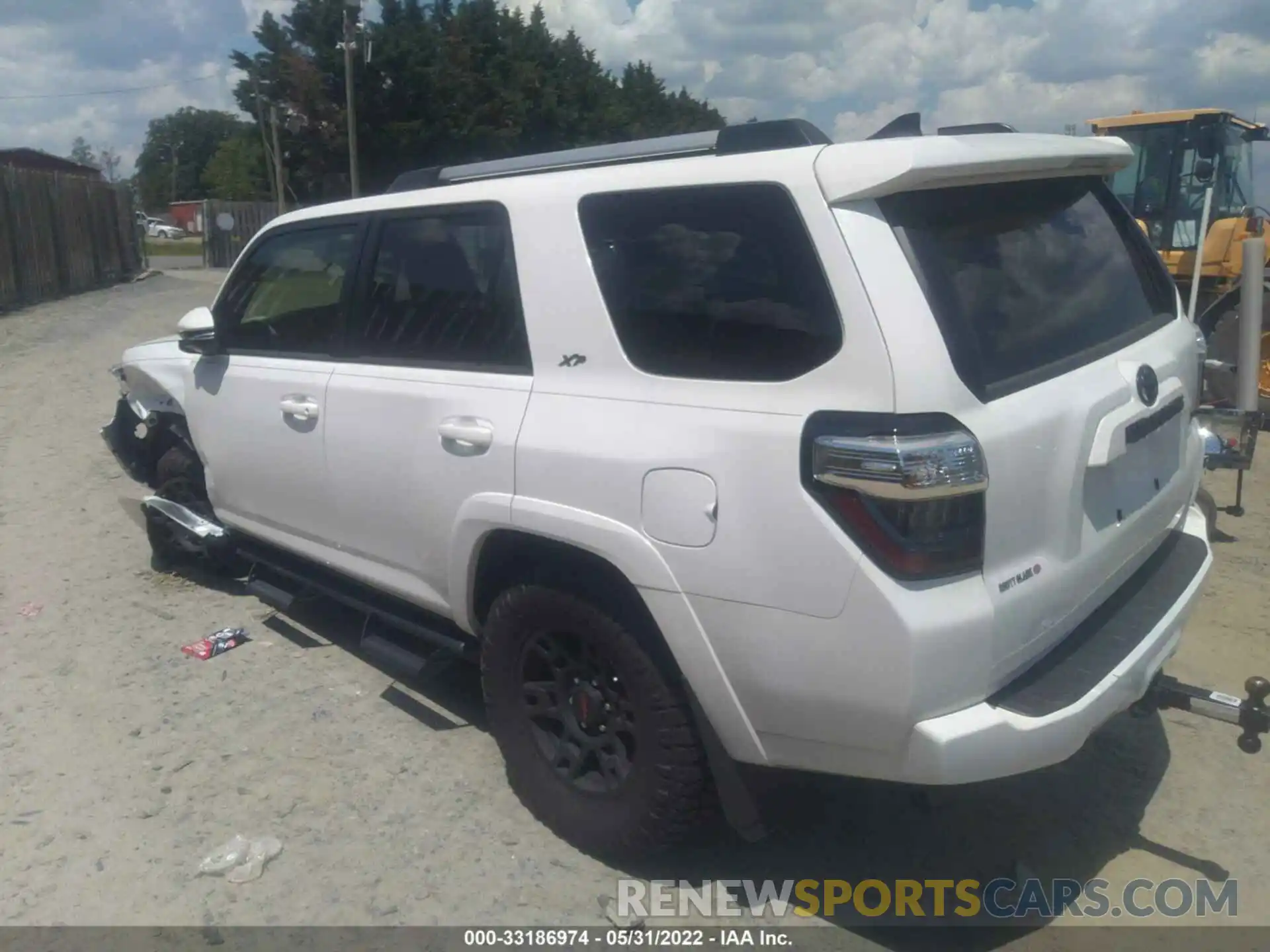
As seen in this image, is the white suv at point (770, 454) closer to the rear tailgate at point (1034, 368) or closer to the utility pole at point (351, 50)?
the rear tailgate at point (1034, 368)

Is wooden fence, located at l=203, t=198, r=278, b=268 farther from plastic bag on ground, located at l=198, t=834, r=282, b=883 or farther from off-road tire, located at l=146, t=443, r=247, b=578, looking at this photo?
plastic bag on ground, located at l=198, t=834, r=282, b=883

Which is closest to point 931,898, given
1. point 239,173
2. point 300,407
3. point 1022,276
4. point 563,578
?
point 563,578

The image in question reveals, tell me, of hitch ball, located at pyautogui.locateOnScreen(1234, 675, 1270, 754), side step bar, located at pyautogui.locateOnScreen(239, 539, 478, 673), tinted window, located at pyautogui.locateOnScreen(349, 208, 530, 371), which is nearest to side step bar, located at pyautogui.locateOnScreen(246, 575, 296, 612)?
side step bar, located at pyautogui.locateOnScreen(239, 539, 478, 673)

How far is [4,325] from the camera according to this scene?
16.4 metres

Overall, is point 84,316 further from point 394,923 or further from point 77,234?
point 394,923

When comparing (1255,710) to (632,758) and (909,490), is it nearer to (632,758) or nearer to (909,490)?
(909,490)

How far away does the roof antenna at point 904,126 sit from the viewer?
309 centimetres

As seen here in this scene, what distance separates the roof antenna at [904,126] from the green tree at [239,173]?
44334 mm

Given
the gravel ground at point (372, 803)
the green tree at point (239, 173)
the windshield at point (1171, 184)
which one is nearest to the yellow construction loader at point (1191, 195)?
the windshield at point (1171, 184)

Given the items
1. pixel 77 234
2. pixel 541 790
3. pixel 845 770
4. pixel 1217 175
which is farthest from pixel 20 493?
pixel 77 234

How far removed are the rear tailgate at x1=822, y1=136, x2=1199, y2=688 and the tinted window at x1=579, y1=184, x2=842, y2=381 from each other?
0.18m

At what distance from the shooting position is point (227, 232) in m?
34.7

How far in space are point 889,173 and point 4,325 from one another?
17.0 m

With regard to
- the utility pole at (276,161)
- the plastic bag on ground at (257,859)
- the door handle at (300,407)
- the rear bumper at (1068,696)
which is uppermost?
the utility pole at (276,161)
